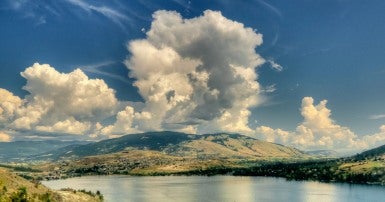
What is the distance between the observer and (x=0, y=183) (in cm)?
18450

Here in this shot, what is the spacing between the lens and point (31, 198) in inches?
7121

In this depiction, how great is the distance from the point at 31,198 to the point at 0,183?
55.6 feet

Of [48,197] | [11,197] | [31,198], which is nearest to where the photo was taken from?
[11,197]

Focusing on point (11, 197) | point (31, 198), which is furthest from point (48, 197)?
point (11, 197)

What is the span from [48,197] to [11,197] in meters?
31.1

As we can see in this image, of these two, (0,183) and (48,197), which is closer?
(0,183)

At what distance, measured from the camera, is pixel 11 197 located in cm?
16838

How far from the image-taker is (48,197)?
7805 inches

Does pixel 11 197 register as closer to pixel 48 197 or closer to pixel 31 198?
pixel 31 198

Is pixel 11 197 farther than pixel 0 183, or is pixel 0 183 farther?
pixel 0 183

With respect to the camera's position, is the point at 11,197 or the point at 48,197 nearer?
the point at 11,197

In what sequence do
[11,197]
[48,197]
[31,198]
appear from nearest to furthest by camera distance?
[11,197] < [31,198] < [48,197]

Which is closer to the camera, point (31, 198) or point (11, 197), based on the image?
point (11, 197)

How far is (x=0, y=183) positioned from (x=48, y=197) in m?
23.8
